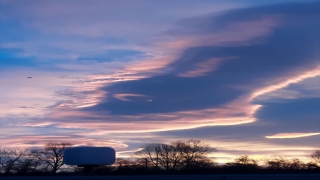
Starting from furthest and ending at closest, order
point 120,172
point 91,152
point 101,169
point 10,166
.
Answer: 1. point 10,166
2. point 101,169
3. point 120,172
4. point 91,152

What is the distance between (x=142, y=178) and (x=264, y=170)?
3204 millimetres

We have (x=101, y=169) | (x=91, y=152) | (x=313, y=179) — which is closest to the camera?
(x=313, y=179)

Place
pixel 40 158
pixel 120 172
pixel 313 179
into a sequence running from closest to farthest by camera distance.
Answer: pixel 313 179 < pixel 120 172 < pixel 40 158

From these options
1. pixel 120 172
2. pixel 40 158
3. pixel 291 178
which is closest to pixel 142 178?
pixel 120 172

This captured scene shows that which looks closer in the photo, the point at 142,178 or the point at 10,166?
the point at 142,178

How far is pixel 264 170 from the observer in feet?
38.1

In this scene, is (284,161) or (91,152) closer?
(91,152)

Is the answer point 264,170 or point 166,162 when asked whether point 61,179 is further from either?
point 166,162

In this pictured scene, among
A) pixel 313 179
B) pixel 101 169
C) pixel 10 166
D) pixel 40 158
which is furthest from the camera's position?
pixel 40 158

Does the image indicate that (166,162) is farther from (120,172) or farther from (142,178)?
(142,178)

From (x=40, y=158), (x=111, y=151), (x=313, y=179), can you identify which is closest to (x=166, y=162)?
(x=40, y=158)

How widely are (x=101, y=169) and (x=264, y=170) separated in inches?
148

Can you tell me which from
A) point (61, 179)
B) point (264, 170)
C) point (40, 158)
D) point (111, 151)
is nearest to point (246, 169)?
point (264, 170)

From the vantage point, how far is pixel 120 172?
11492 millimetres
